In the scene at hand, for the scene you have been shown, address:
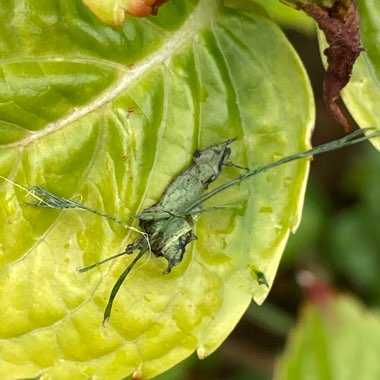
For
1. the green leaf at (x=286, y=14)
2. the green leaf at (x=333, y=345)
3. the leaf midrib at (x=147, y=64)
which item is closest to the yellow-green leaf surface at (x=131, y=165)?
the leaf midrib at (x=147, y=64)

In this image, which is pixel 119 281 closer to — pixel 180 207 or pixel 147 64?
pixel 180 207

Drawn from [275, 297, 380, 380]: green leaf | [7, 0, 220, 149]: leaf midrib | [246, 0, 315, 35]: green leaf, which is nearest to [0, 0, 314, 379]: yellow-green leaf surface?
[7, 0, 220, 149]: leaf midrib

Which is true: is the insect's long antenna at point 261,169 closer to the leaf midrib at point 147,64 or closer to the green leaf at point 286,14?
the leaf midrib at point 147,64

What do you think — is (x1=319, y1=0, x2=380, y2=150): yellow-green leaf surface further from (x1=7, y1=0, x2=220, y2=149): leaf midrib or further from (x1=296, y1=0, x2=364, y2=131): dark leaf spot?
(x1=7, y1=0, x2=220, y2=149): leaf midrib

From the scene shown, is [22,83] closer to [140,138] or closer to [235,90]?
[140,138]

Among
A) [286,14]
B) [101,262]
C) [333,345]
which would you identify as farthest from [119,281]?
[333,345]

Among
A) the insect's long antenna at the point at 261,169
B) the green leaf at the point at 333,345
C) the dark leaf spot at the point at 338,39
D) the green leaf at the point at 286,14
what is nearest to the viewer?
the dark leaf spot at the point at 338,39
